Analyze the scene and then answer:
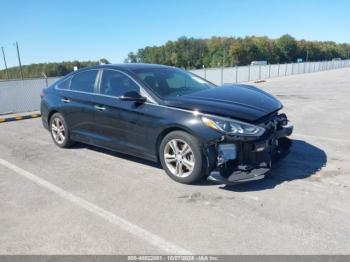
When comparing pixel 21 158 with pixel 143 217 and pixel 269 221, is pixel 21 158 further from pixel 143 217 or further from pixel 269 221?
pixel 269 221

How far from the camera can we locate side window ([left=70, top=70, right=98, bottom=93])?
19.4 ft

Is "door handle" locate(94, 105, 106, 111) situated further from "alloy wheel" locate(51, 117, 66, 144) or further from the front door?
"alloy wheel" locate(51, 117, 66, 144)

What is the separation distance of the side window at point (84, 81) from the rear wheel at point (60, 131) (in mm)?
684

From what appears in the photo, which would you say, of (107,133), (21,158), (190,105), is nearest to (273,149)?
(190,105)

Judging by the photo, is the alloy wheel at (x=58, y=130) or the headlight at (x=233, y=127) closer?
the headlight at (x=233, y=127)

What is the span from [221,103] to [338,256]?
2275 millimetres

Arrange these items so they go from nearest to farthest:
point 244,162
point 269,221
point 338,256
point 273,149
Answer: point 338,256
point 269,221
point 244,162
point 273,149

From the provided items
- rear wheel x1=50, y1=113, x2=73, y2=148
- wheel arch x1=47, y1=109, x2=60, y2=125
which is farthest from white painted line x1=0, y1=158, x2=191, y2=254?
wheel arch x1=47, y1=109, x2=60, y2=125

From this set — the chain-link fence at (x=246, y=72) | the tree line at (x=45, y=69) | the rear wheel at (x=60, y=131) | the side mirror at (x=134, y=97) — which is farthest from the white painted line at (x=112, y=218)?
the tree line at (x=45, y=69)

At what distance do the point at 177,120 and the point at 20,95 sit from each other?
10.6 meters

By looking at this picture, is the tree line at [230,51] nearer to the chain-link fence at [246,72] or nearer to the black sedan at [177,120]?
the chain-link fence at [246,72]

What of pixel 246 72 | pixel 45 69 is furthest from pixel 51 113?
pixel 45 69

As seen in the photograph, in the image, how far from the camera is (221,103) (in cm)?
453

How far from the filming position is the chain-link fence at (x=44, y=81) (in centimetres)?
1284
